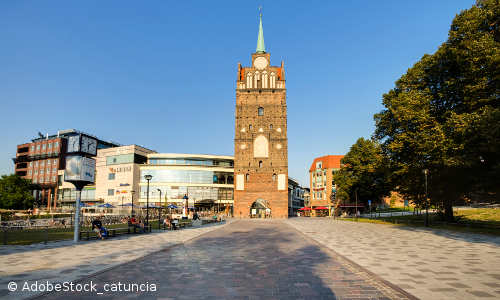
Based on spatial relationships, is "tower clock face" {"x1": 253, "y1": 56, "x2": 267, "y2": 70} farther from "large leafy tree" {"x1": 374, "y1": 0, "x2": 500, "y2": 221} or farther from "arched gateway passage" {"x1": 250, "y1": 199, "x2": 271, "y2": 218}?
"large leafy tree" {"x1": 374, "y1": 0, "x2": 500, "y2": 221}

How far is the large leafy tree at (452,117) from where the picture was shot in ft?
63.7

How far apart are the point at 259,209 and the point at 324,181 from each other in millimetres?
28544

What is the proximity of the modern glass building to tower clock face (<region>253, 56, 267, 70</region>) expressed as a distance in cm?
2718

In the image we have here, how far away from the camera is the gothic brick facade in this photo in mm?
55969

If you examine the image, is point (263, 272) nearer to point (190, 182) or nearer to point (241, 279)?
point (241, 279)

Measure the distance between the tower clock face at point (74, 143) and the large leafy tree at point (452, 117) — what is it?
22.8 metres

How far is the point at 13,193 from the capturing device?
250 ft

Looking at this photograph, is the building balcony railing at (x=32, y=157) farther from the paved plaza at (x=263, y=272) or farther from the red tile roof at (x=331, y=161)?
the paved plaza at (x=263, y=272)

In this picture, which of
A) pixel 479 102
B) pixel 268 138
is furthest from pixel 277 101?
pixel 479 102

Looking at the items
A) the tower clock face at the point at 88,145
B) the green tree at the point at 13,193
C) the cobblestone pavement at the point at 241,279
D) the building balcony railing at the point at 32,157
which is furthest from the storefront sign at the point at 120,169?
the cobblestone pavement at the point at 241,279

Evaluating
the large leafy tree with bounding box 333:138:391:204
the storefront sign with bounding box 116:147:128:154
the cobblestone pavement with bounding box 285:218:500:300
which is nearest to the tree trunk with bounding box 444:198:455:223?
the cobblestone pavement with bounding box 285:218:500:300

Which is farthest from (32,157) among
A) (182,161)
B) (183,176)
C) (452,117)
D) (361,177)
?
(452,117)

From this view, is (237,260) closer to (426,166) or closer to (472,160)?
(472,160)

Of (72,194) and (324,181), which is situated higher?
(324,181)
